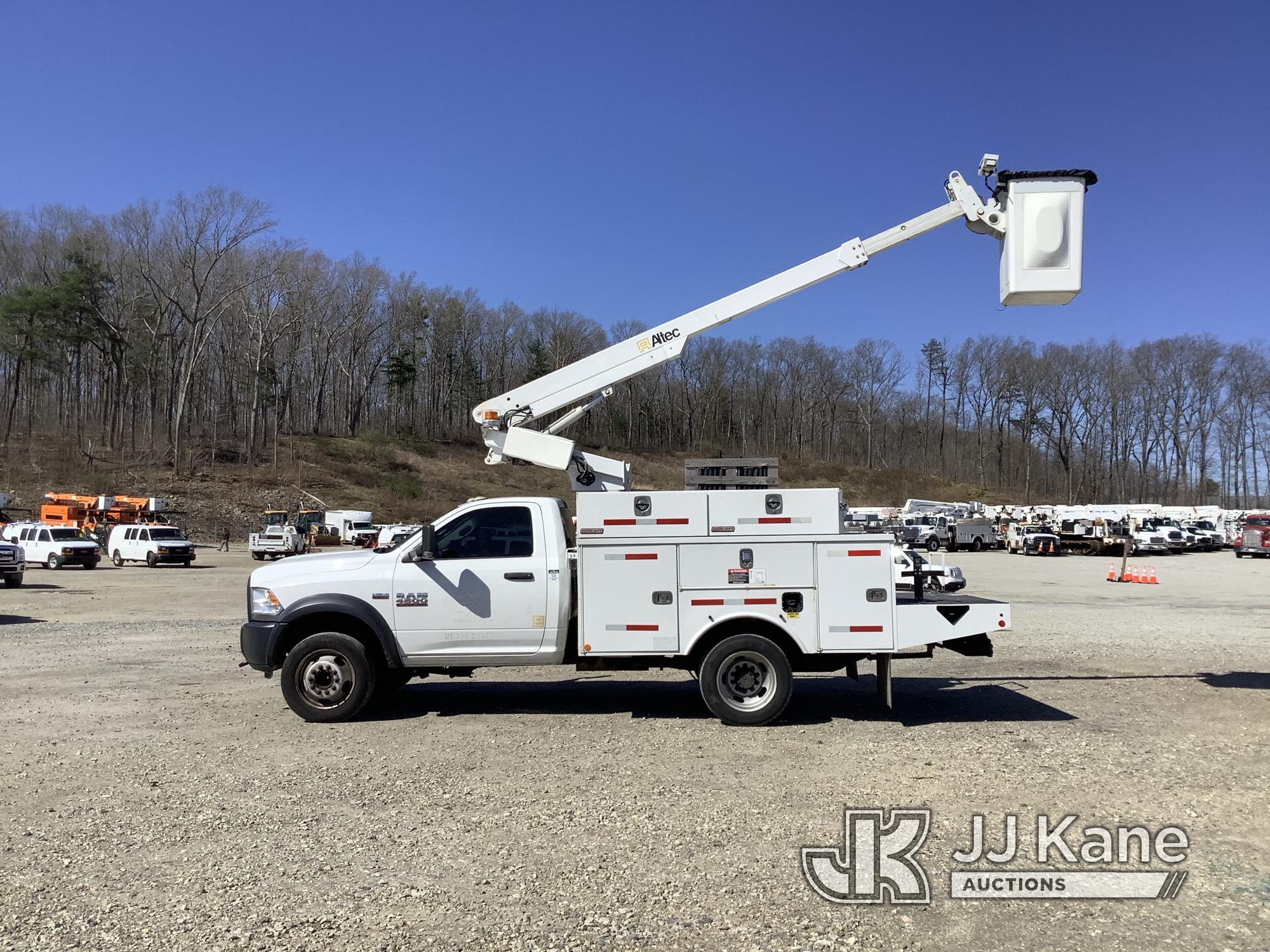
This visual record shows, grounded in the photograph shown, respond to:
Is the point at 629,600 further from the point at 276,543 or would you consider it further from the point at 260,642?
the point at 276,543

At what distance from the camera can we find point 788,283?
10539 mm

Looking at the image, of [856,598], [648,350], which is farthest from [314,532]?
[856,598]

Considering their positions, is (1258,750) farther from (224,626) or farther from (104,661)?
(224,626)

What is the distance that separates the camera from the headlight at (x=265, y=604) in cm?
841

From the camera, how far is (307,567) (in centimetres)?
867

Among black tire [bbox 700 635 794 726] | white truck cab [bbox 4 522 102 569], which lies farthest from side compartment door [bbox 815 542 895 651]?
white truck cab [bbox 4 522 102 569]

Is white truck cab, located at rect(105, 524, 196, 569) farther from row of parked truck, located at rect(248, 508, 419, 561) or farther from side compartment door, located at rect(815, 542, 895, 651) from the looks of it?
side compartment door, located at rect(815, 542, 895, 651)

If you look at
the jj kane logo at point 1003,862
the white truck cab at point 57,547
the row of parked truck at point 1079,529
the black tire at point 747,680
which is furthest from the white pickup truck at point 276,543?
the jj kane logo at point 1003,862

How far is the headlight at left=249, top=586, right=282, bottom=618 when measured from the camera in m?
8.41

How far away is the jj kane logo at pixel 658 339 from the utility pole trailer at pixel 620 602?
8.07 feet

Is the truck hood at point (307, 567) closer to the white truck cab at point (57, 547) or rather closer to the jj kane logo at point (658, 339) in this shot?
the jj kane logo at point (658, 339)

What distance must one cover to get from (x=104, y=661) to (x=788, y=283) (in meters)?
10.4

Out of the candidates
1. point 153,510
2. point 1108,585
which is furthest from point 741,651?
point 153,510

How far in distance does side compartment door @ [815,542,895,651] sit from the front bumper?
16.9 ft
